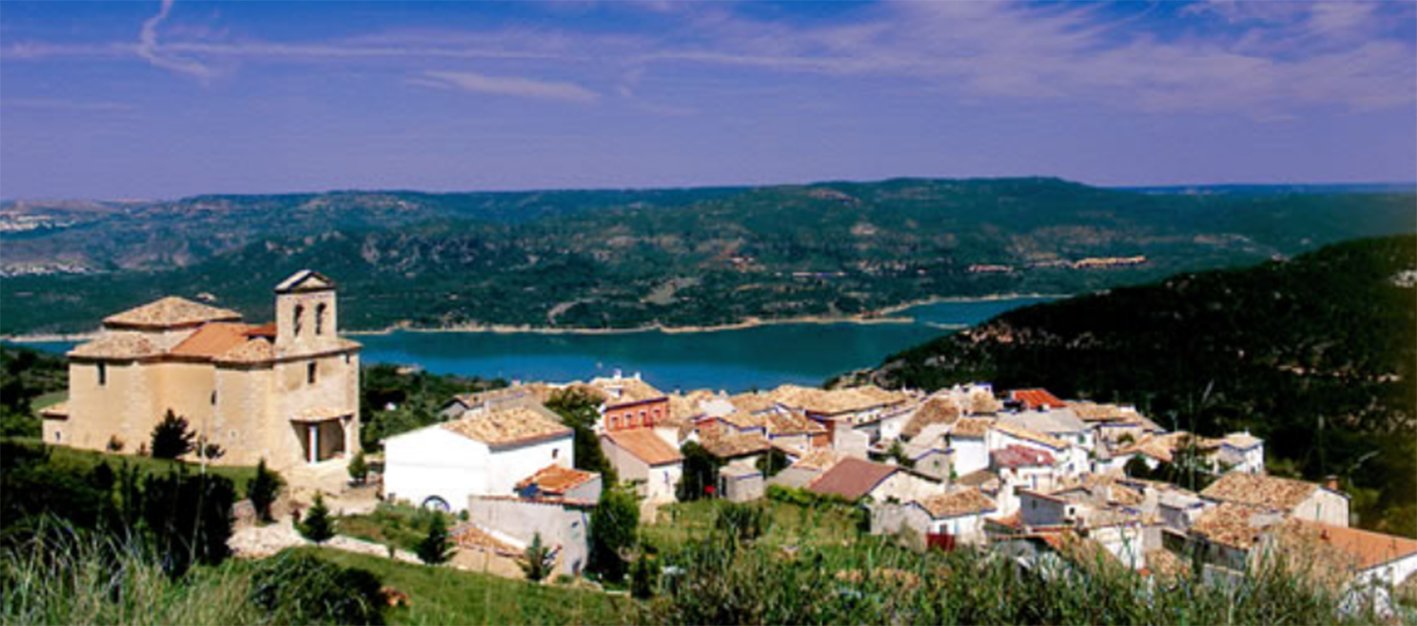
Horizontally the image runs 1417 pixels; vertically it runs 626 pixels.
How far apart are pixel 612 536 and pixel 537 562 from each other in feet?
6.35

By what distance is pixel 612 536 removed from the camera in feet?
41.7

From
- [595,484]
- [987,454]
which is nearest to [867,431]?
[987,454]

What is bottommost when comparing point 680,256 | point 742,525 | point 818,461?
point 680,256

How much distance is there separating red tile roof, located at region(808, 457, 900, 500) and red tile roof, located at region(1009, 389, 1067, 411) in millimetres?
10595

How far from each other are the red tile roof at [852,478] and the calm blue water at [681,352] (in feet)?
123

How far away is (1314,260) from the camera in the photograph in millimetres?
48688

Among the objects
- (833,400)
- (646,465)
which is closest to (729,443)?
(646,465)

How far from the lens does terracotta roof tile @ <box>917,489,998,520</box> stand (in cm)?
1702

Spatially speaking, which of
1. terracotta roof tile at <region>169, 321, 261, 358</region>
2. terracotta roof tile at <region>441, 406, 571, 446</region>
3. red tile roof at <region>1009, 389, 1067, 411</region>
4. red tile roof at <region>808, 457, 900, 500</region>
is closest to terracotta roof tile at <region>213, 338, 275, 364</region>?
terracotta roof tile at <region>169, 321, 261, 358</region>

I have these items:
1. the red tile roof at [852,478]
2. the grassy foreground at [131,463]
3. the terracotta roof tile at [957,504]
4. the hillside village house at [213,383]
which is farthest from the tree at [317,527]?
the red tile roof at [852,478]

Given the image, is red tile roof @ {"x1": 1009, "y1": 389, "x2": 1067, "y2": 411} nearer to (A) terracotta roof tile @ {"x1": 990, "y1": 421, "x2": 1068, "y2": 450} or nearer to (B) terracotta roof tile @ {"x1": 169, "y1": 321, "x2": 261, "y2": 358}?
(A) terracotta roof tile @ {"x1": 990, "y1": 421, "x2": 1068, "y2": 450}

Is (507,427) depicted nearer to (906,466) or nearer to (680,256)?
(906,466)

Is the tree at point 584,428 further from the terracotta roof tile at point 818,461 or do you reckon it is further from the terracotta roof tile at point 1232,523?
the terracotta roof tile at point 1232,523

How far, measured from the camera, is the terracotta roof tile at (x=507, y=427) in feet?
53.1
